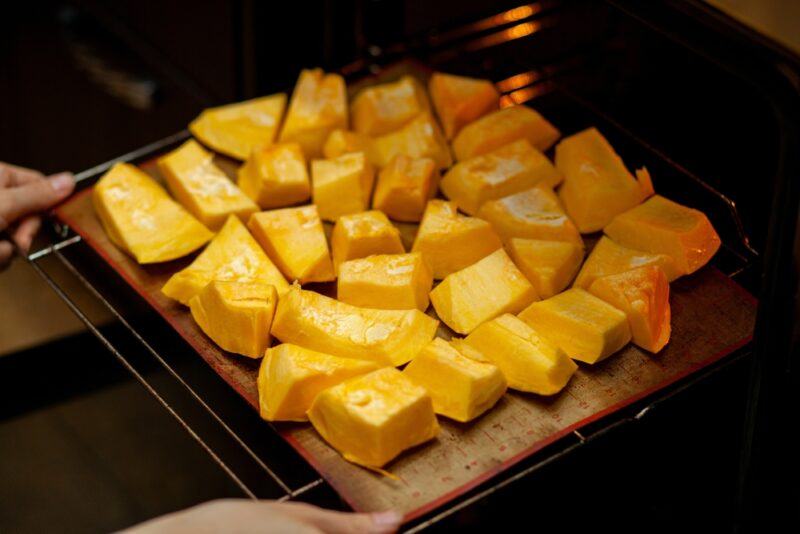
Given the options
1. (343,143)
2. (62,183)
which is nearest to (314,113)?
(343,143)

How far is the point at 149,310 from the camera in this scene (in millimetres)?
1800

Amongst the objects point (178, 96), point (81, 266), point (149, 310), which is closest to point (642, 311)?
point (149, 310)

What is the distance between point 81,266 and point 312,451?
0.85 meters

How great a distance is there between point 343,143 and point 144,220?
1.15 ft

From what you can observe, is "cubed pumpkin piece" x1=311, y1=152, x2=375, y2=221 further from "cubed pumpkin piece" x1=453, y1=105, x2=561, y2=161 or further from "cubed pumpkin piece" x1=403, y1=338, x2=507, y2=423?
"cubed pumpkin piece" x1=403, y1=338, x2=507, y2=423

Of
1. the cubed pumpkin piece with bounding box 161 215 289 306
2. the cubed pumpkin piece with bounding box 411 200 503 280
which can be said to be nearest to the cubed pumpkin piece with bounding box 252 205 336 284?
the cubed pumpkin piece with bounding box 161 215 289 306

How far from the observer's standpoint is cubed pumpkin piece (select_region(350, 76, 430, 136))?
1666 millimetres

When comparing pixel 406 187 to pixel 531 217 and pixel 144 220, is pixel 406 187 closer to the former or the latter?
pixel 531 217

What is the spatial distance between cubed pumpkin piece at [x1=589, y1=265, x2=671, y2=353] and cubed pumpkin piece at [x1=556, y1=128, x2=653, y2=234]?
0.57ft

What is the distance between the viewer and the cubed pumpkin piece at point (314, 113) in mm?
1645

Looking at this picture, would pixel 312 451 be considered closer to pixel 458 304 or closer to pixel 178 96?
pixel 458 304

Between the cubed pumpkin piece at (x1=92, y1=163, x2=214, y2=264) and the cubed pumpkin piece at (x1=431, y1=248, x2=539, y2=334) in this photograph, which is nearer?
the cubed pumpkin piece at (x1=431, y1=248, x2=539, y2=334)

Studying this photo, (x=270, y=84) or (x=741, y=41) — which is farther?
(x=270, y=84)

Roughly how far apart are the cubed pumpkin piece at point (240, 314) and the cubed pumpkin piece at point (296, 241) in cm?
9
